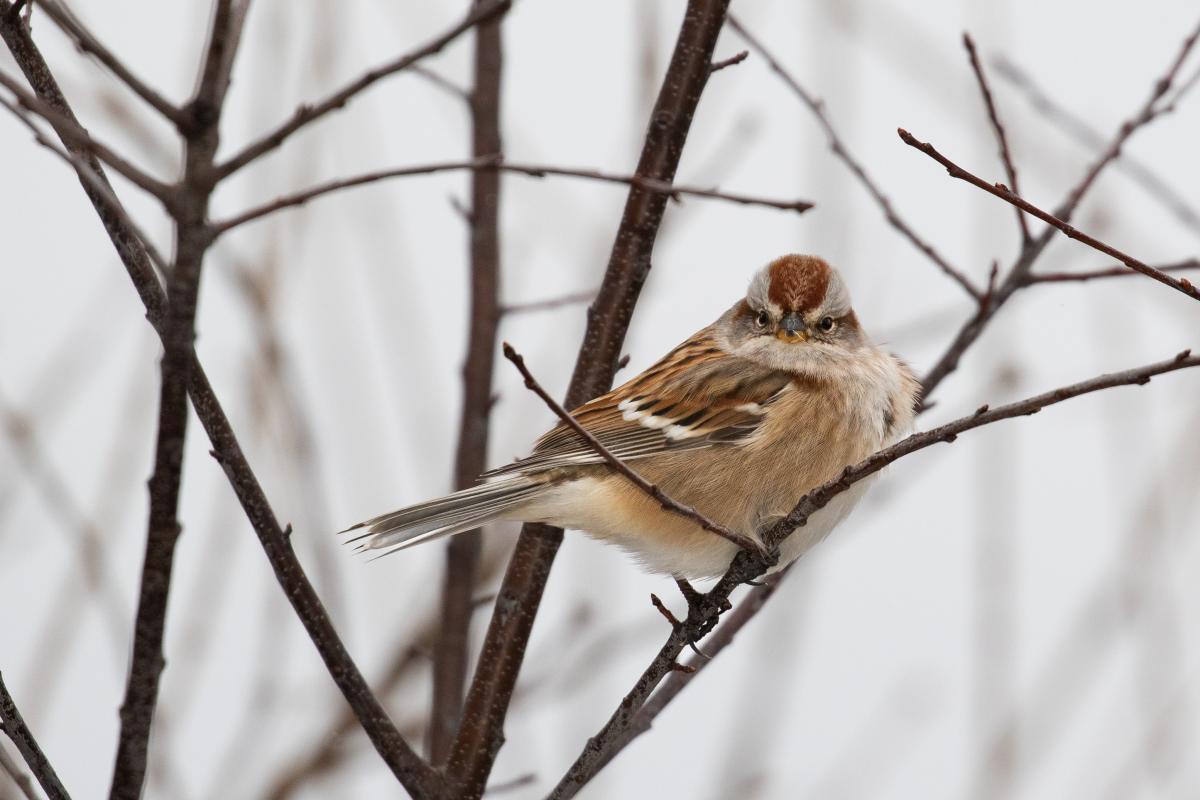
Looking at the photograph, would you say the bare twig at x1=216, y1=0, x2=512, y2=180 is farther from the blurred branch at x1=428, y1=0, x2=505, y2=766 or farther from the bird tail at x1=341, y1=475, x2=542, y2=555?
the blurred branch at x1=428, y1=0, x2=505, y2=766

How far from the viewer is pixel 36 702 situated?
3.73 m

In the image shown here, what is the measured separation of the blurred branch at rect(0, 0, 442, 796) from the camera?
206cm

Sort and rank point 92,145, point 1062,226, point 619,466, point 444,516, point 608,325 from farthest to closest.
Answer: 1. point 444,516
2. point 608,325
3. point 619,466
4. point 1062,226
5. point 92,145

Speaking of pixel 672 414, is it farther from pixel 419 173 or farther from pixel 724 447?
pixel 419 173

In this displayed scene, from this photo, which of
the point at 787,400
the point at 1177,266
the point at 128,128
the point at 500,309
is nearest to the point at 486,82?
the point at 500,309

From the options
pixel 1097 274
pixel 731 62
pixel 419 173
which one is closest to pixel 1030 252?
pixel 1097 274

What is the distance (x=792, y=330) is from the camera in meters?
3.79

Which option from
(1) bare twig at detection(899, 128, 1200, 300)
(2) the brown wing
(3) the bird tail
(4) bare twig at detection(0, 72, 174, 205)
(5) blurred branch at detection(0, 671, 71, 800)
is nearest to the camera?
(4) bare twig at detection(0, 72, 174, 205)

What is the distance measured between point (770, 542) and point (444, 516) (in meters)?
1.07

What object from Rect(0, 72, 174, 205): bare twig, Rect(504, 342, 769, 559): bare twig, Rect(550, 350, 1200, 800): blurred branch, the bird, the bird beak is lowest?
Rect(550, 350, 1200, 800): blurred branch

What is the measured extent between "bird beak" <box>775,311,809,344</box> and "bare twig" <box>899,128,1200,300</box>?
1748mm

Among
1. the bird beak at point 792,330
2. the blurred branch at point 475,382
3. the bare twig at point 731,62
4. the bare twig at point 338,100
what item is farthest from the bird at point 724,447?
the bare twig at point 338,100

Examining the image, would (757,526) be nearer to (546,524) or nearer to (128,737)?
(546,524)

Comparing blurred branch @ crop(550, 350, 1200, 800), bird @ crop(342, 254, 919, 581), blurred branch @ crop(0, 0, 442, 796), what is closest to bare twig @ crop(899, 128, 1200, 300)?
blurred branch @ crop(550, 350, 1200, 800)
